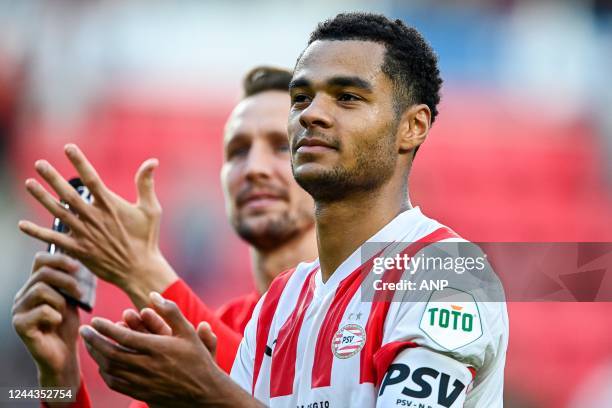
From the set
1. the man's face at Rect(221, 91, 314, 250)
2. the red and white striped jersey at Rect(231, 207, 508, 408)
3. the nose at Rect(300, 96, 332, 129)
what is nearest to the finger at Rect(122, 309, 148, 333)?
the red and white striped jersey at Rect(231, 207, 508, 408)

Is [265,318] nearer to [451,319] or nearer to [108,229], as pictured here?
[451,319]

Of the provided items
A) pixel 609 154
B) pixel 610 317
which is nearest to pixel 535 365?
pixel 610 317

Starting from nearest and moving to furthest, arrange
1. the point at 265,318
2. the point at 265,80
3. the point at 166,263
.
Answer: the point at 265,318 → the point at 166,263 → the point at 265,80

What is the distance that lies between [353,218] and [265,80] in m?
2.17

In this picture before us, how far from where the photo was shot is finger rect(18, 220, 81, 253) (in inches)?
137

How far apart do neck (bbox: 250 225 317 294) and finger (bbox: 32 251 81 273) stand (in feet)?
3.44

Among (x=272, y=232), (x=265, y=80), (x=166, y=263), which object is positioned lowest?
(x=166, y=263)

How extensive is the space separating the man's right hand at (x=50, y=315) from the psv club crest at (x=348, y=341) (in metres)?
1.50

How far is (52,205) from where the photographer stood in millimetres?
3514

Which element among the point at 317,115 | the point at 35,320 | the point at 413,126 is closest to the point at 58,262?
the point at 35,320

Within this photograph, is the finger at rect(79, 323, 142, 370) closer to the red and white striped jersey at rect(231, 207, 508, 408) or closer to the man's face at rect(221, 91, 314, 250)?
the red and white striped jersey at rect(231, 207, 508, 408)

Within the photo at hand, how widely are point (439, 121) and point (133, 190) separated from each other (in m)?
3.19

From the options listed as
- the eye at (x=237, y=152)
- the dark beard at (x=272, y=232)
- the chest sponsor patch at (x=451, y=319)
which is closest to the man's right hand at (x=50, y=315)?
the dark beard at (x=272, y=232)

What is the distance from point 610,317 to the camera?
30.9ft
